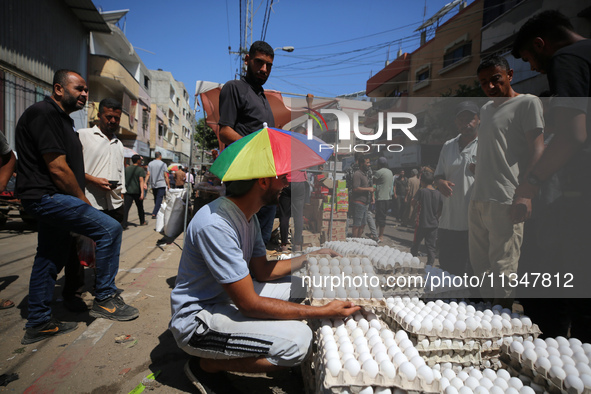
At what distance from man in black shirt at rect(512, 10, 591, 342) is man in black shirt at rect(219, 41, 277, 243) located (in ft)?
7.01

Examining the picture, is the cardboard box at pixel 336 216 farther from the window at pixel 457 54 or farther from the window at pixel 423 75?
the window at pixel 423 75

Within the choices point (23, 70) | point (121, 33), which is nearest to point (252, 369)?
point (23, 70)

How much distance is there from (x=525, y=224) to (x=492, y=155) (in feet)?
2.03

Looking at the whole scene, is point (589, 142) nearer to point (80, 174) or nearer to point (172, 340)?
point (172, 340)

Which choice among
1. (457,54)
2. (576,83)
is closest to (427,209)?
(576,83)

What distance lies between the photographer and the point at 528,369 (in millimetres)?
1610

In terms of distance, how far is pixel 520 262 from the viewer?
94.7 inches

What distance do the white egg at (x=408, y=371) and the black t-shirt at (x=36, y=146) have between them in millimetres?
2744

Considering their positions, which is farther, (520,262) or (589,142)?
(520,262)

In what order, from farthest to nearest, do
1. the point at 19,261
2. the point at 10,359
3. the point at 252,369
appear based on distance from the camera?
1. the point at 19,261
2. the point at 10,359
3. the point at 252,369

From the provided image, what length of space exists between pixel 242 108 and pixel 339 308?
2.05m

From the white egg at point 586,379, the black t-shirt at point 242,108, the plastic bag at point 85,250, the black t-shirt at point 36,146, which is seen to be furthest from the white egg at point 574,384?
the plastic bag at point 85,250

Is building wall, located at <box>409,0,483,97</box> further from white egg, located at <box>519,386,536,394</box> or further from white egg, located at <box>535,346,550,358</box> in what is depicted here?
white egg, located at <box>519,386,536,394</box>

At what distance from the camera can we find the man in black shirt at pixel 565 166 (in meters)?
1.86
